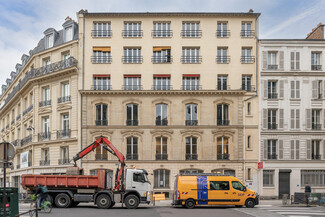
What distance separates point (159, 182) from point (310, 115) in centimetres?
1530

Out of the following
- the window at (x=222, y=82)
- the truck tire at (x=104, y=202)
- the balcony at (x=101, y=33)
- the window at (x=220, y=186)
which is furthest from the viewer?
the balcony at (x=101, y=33)

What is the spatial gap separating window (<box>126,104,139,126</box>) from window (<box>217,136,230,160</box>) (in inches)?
311

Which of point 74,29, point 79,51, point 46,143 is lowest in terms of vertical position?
point 46,143

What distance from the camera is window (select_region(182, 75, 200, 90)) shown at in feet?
122

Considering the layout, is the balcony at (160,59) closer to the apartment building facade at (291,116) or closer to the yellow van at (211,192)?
the apartment building facade at (291,116)

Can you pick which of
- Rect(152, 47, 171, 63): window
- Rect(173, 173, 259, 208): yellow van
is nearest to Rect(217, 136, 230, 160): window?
Rect(152, 47, 171, 63): window

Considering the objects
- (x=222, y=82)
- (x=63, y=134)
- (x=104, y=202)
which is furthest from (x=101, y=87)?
(x=104, y=202)

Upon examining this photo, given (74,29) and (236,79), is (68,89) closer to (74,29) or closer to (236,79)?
(74,29)

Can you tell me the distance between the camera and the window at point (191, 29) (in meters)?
37.8

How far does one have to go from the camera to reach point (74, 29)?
39500mm

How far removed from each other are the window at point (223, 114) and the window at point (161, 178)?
6.77 m

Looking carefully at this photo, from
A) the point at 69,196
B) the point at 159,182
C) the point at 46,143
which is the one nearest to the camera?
the point at 69,196

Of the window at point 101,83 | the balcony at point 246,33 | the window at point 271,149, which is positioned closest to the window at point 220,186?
the window at point 271,149

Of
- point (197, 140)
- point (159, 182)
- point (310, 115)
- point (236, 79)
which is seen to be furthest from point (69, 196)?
point (310, 115)
